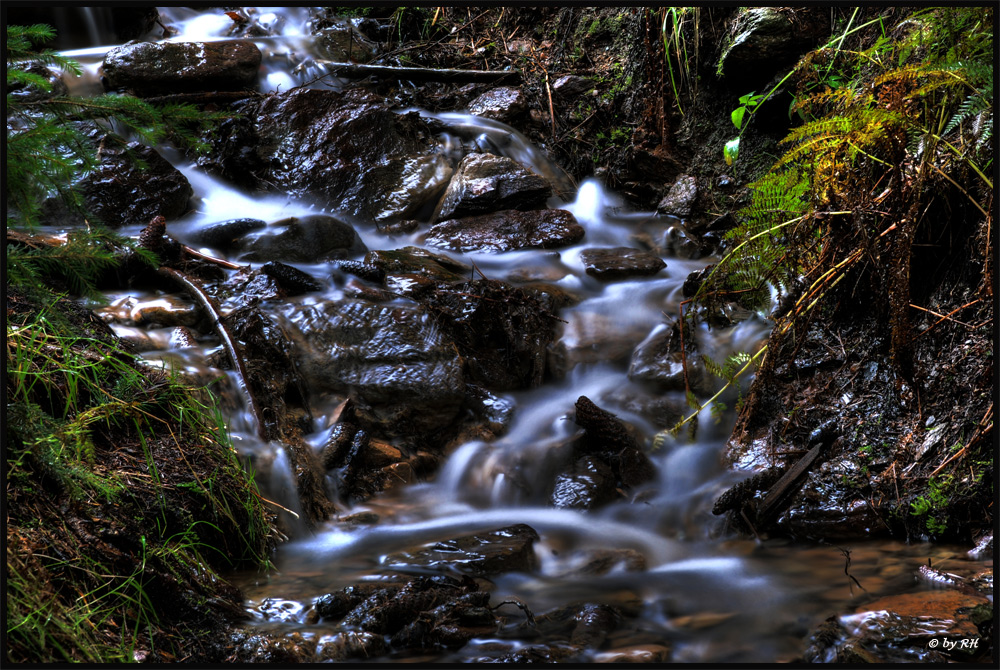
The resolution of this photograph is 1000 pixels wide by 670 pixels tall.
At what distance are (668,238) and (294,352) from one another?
3.61m

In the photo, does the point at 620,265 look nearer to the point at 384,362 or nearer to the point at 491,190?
the point at 491,190

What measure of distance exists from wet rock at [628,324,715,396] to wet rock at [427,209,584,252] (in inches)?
68.8

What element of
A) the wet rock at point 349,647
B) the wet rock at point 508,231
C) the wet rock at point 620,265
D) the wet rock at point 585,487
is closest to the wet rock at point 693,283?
the wet rock at point 620,265

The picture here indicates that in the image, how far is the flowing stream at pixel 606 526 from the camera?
237cm

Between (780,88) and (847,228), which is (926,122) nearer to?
(847,228)

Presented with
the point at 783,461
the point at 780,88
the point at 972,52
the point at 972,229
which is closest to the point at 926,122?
the point at 972,52

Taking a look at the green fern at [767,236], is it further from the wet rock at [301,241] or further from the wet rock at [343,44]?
the wet rock at [343,44]

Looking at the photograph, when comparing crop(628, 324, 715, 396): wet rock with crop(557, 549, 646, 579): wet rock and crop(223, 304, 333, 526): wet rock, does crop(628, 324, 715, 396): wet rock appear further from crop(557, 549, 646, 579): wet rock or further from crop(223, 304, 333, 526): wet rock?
crop(223, 304, 333, 526): wet rock

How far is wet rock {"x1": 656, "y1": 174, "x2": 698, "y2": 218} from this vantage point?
250 inches

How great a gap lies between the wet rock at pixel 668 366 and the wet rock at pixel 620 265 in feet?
2.98

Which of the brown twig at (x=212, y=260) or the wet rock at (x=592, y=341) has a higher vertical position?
the brown twig at (x=212, y=260)

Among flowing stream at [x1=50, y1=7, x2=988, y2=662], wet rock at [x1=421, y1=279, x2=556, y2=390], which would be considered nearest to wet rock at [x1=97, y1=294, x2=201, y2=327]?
flowing stream at [x1=50, y1=7, x2=988, y2=662]

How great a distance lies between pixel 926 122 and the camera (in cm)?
283

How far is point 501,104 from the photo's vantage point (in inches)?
307
